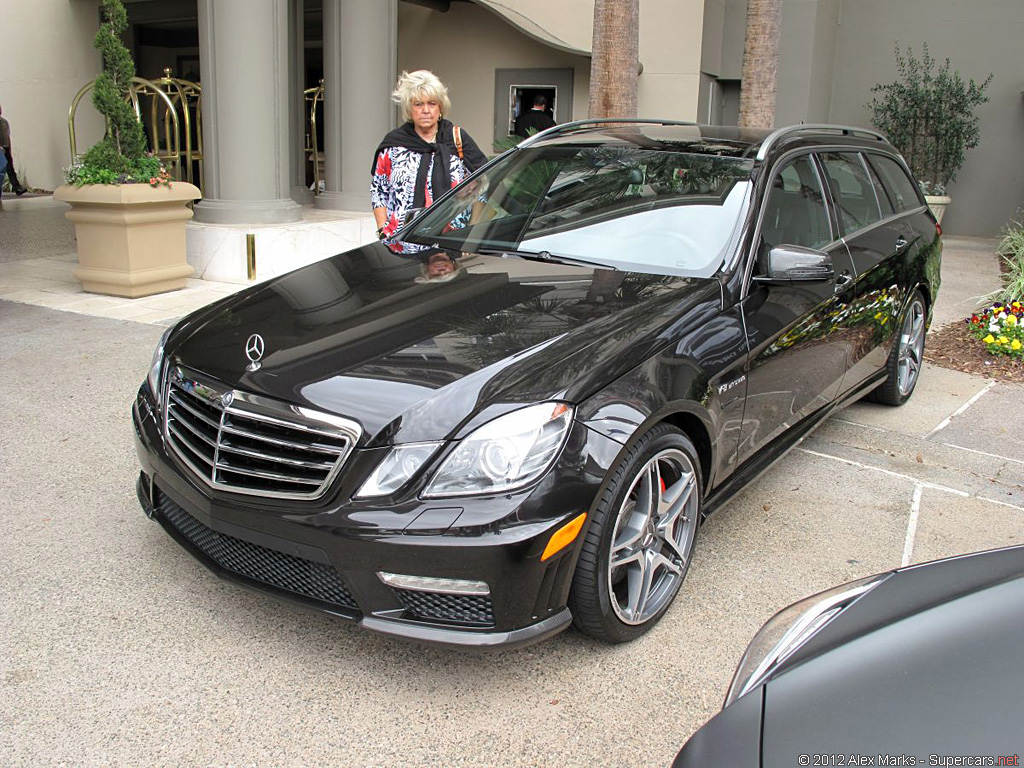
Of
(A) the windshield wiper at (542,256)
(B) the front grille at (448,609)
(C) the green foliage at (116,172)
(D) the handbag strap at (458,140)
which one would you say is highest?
(D) the handbag strap at (458,140)

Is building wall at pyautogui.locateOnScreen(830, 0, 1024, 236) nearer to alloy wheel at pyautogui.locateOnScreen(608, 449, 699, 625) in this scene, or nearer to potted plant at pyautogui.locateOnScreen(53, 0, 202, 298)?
potted plant at pyautogui.locateOnScreen(53, 0, 202, 298)

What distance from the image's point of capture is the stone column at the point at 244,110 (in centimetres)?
856

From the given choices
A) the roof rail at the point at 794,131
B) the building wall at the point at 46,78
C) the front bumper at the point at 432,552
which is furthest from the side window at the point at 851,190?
the building wall at the point at 46,78

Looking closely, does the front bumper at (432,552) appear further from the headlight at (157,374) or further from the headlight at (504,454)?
the headlight at (157,374)

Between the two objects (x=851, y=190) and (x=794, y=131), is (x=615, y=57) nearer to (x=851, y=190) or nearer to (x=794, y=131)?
(x=851, y=190)

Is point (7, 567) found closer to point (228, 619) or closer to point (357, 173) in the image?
point (228, 619)

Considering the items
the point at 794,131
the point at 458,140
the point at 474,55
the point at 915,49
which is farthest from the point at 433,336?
the point at 915,49

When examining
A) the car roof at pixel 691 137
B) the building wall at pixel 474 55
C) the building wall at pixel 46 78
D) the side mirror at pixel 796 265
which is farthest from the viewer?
the building wall at pixel 46 78

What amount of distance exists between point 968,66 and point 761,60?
5971 mm

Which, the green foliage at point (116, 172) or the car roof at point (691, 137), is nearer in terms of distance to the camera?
the car roof at point (691, 137)

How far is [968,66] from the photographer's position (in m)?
13.7

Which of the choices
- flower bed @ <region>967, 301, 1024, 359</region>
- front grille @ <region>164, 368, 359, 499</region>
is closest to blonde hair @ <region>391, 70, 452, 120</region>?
front grille @ <region>164, 368, 359, 499</region>

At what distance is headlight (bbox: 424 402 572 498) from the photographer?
Result: 8.56 ft

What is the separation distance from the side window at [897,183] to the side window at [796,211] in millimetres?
1086
